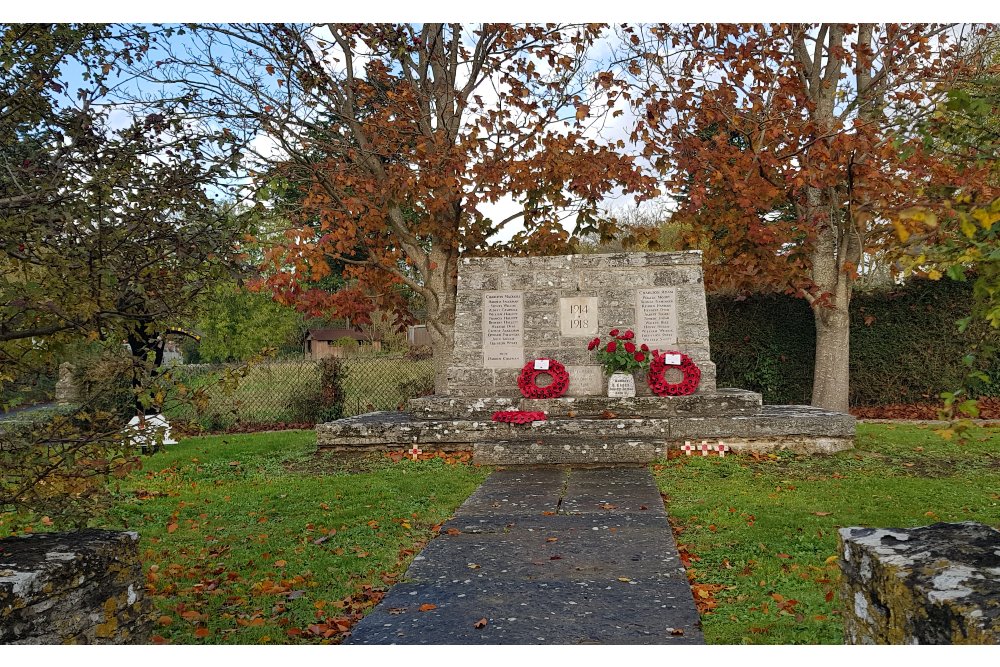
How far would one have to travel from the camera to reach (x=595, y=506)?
21.8 feet

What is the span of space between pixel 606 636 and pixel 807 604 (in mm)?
1313

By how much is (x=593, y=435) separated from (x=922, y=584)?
7.32 m

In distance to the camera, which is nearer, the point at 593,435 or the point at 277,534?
the point at 277,534

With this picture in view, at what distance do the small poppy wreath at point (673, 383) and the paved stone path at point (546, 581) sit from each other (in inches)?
150

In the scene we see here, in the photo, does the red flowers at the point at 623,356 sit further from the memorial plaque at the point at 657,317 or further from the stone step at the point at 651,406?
the stone step at the point at 651,406

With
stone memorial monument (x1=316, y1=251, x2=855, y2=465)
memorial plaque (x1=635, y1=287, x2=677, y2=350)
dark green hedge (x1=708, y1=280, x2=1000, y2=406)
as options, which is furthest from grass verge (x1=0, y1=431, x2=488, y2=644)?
dark green hedge (x1=708, y1=280, x2=1000, y2=406)

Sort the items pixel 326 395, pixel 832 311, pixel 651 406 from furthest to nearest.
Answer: pixel 326 395
pixel 832 311
pixel 651 406

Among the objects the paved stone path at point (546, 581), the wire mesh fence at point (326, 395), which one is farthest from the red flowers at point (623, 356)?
the wire mesh fence at point (326, 395)

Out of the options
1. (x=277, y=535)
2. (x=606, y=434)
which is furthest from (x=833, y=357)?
(x=277, y=535)

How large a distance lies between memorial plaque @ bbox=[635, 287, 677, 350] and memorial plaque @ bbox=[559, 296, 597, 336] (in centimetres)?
66

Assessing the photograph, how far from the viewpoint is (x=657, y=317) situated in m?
11.1

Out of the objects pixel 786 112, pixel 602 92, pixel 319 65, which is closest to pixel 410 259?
pixel 319 65

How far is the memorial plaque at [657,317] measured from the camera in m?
11.1

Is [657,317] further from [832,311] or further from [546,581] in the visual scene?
[546,581]
